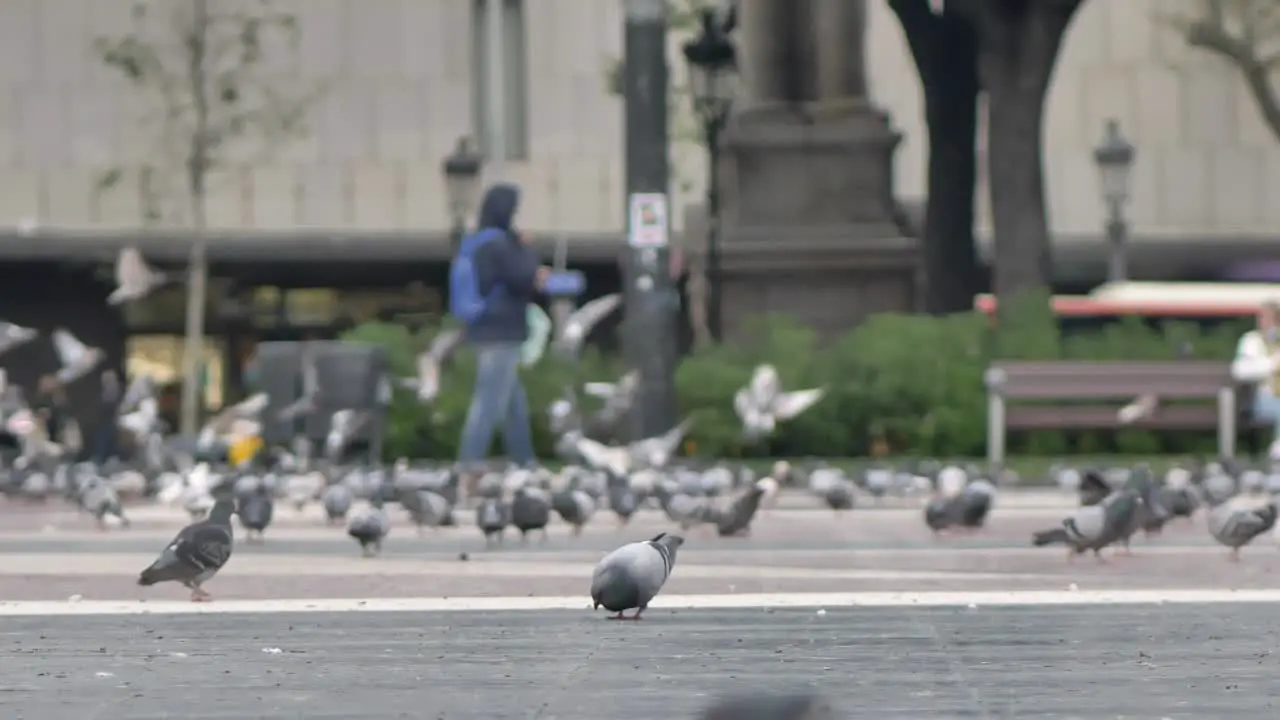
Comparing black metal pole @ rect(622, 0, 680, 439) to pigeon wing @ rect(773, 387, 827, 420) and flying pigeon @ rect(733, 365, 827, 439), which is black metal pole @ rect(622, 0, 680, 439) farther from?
pigeon wing @ rect(773, 387, 827, 420)

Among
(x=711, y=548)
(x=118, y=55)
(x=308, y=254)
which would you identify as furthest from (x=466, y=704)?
(x=308, y=254)

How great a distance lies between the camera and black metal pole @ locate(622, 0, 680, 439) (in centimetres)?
2002

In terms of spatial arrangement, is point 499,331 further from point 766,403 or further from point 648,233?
point 766,403

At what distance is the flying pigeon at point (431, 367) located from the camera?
21.5 metres

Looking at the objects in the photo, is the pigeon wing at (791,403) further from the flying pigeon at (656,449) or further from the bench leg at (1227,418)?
the bench leg at (1227,418)

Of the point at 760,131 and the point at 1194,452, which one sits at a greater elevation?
the point at 760,131

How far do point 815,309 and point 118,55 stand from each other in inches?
690

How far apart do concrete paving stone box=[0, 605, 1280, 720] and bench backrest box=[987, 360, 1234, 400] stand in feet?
34.9

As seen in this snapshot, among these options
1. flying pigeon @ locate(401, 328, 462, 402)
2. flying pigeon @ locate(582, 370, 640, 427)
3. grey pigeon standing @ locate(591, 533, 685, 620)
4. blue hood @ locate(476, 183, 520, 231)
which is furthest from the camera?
flying pigeon @ locate(401, 328, 462, 402)

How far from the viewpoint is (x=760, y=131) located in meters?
23.4

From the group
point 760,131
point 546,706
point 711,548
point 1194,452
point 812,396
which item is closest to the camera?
point 546,706

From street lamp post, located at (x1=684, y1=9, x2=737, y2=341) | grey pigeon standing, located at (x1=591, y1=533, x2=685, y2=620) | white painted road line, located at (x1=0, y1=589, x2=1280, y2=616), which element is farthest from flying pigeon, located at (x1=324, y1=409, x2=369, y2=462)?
grey pigeon standing, located at (x1=591, y1=533, x2=685, y2=620)

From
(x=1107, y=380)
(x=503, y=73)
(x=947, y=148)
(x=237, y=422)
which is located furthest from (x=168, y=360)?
(x=1107, y=380)

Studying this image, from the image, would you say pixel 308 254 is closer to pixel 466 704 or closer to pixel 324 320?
pixel 324 320
